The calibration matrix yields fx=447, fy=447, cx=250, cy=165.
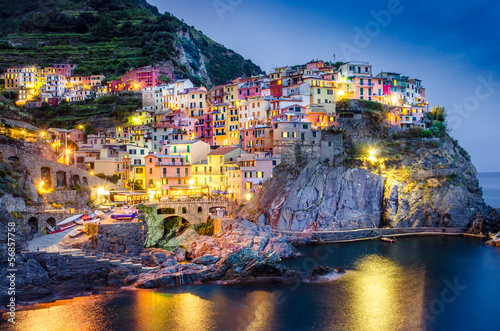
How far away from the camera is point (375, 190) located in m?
53.4

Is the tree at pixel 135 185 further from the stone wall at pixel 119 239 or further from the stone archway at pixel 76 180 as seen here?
the stone wall at pixel 119 239

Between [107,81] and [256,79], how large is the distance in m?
31.4

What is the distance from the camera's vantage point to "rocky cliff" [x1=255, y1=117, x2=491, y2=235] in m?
49.6

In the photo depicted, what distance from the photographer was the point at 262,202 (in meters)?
49.8

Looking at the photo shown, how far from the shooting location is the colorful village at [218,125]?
53.3m

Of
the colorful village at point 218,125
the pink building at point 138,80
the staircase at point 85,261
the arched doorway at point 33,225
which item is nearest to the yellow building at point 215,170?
the colorful village at point 218,125

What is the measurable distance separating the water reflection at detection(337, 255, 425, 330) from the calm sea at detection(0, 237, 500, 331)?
63 mm

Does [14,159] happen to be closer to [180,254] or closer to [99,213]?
[99,213]

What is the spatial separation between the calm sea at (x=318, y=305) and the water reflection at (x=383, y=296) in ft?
0.21

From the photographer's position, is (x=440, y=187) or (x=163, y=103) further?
(x=163, y=103)

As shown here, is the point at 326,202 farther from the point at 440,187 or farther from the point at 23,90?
the point at 23,90

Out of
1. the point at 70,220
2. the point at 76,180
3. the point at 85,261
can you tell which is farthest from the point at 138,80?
the point at 85,261

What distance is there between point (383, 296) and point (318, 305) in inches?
221

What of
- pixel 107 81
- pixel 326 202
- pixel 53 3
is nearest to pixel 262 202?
pixel 326 202
